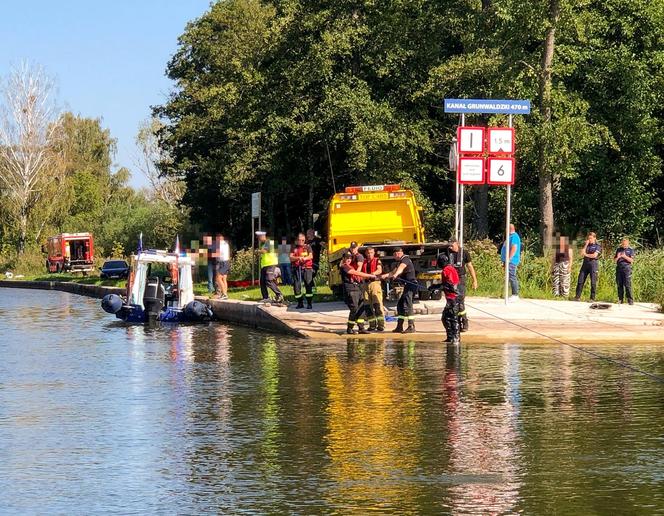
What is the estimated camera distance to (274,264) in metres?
28.7

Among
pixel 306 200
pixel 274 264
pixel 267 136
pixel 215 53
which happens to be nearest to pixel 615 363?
pixel 274 264

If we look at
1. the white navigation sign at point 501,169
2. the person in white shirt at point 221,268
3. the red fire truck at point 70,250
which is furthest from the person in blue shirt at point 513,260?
the red fire truck at point 70,250

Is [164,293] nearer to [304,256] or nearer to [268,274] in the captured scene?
[268,274]

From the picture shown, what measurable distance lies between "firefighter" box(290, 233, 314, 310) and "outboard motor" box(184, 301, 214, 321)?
2.11 metres

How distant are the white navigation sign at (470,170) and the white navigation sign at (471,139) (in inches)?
8.5

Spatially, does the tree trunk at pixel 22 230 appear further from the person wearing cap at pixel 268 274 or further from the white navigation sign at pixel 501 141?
the white navigation sign at pixel 501 141

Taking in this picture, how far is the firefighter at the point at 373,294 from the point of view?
2228 centimetres

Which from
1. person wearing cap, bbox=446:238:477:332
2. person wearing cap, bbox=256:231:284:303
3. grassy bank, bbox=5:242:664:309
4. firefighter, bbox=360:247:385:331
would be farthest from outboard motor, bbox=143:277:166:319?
person wearing cap, bbox=446:238:477:332

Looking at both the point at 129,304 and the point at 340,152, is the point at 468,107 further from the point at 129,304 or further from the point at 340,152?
the point at 340,152

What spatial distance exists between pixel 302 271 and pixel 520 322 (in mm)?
6224

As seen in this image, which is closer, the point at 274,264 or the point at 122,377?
the point at 122,377

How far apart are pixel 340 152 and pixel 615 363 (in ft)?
105

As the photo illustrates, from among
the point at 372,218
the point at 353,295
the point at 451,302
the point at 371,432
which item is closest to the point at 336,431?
the point at 371,432

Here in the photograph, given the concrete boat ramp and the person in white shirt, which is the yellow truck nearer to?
the concrete boat ramp
